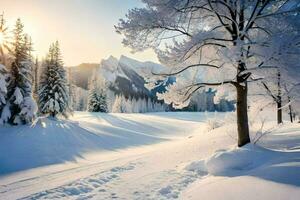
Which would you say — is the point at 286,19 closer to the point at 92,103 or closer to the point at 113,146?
the point at 113,146

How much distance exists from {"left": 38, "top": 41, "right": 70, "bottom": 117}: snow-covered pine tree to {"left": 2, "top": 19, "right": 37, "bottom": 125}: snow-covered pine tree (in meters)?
6.37

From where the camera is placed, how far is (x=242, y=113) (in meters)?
10.1

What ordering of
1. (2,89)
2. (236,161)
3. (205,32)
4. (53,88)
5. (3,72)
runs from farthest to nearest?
(53,88)
(3,72)
(2,89)
(205,32)
(236,161)

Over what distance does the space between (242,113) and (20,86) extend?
63.7 feet

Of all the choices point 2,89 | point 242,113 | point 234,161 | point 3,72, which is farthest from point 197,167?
point 3,72

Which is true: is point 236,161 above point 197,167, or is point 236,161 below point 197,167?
above

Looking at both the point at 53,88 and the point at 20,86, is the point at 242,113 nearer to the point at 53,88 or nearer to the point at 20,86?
A: the point at 20,86

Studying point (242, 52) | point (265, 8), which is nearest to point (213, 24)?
point (265, 8)

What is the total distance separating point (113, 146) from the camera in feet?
85.7

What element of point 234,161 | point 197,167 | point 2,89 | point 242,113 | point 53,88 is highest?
point 53,88

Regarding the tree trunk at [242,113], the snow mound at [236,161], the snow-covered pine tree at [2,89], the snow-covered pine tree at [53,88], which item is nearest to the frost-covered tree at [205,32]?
the tree trunk at [242,113]

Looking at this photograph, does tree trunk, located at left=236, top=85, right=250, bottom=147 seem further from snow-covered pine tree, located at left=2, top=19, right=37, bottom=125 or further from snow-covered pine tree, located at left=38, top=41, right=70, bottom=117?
snow-covered pine tree, located at left=38, top=41, right=70, bottom=117

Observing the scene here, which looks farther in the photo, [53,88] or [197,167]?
[53,88]

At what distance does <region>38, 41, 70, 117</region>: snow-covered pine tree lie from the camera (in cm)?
3253
